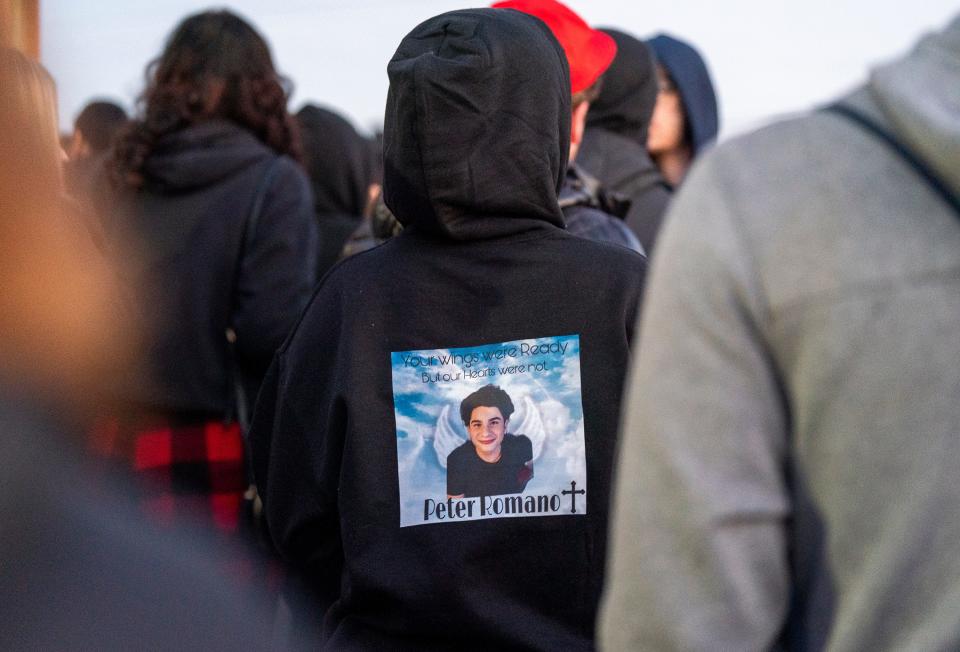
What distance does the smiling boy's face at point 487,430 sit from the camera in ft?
6.16

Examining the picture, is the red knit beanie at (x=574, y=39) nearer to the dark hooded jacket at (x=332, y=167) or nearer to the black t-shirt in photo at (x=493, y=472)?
the black t-shirt in photo at (x=493, y=472)

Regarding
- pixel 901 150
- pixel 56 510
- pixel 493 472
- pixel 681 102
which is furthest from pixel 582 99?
pixel 56 510

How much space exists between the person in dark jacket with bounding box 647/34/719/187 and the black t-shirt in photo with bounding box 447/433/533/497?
211 centimetres

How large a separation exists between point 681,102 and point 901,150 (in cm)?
280

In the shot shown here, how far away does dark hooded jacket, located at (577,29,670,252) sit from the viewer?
326 cm

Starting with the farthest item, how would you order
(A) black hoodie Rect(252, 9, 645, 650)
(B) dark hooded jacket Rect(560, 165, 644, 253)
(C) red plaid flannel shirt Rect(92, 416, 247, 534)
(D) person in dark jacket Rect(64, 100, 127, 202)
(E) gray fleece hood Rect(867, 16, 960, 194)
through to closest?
1. (D) person in dark jacket Rect(64, 100, 127, 202)
2. (C) red plaid flannel shirt Rect(92, 416, 247, 534)
3. (B) dark hooded jacket Rect(560, 165, 644, 253)
4. (A) black hoodie Rect(252, 9, 645, 650)
5. (E) gray fleece hood Rect(867, 16, 960, 194)

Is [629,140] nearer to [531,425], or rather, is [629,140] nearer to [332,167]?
[332,167]

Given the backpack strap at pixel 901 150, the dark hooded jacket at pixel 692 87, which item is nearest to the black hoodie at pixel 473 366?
the backpack strap at pixel 901 150

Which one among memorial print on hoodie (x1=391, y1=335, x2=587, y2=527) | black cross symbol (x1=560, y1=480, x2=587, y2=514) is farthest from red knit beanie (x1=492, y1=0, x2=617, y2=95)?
black cross symbol (x1=560, y1=480, x2=587, y2=514)

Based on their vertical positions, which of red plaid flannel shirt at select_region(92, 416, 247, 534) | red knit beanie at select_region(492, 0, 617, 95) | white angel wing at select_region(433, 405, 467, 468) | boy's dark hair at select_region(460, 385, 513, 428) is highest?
red knit beanie at select_region(492, 0, 617, 95)

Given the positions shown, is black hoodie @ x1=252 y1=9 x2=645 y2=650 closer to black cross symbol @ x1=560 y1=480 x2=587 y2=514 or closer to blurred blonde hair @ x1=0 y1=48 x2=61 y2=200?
black cross symbol @ x1=560 y1=480 x2=587 y2=514

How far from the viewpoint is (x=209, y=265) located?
3.20 meters

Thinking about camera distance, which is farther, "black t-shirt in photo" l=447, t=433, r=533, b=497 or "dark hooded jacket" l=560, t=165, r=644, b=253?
"dark hooded jacket" l=560, t=165, r=644, b=253

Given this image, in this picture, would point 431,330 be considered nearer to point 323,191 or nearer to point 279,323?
point 279,323
